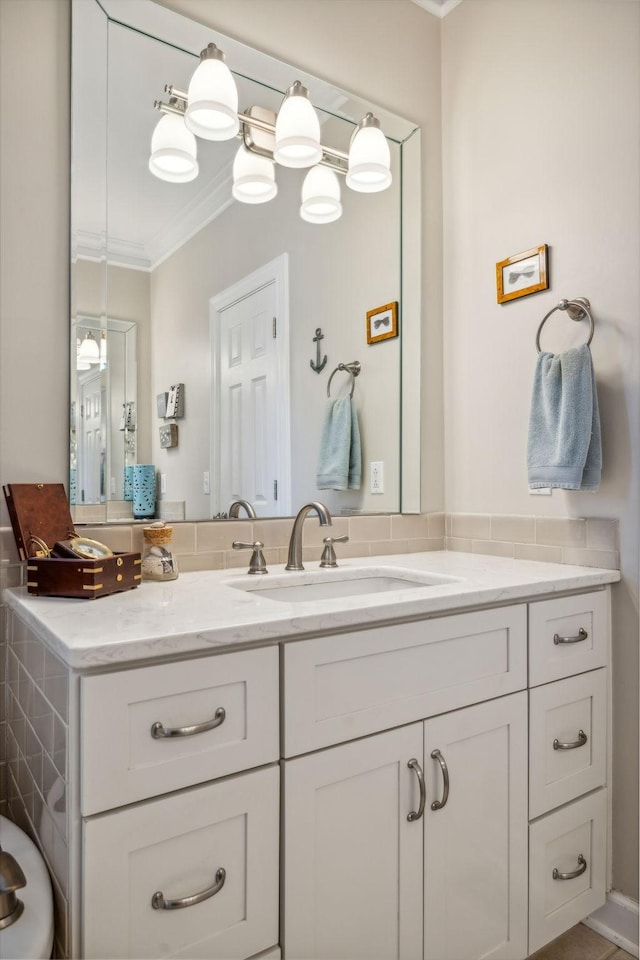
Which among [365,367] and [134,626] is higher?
[365,367]

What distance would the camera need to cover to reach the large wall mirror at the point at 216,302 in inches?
56.2

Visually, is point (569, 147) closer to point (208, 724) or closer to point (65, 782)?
point (208, 724)

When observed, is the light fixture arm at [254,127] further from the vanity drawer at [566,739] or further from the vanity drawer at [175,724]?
the vanity drawer at [566,739]

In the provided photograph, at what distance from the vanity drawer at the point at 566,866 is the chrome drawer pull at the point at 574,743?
0.45 feet

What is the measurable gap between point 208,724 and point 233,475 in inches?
32.5

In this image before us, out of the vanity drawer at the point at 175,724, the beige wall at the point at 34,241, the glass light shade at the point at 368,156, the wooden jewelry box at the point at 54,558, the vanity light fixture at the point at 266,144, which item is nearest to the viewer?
the vanity drawer at the point at 175,724

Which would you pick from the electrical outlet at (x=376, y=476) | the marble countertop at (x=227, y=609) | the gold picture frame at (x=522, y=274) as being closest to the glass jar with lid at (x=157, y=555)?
the marble countertop at (x=227, y=609)

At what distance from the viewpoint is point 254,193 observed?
5.63ft

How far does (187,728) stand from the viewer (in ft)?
2.91

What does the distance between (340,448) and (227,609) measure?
3.01 feet

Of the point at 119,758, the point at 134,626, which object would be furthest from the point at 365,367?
the point at 119,758

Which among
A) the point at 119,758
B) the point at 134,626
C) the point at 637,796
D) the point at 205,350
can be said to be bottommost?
the point at 637,796

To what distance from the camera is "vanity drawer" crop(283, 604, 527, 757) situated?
1.00 m

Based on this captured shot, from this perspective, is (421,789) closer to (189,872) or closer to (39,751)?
(189,872)
